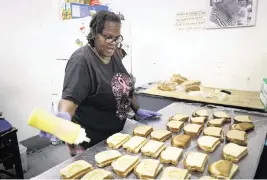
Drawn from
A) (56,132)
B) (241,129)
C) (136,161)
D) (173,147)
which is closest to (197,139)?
(173,147)

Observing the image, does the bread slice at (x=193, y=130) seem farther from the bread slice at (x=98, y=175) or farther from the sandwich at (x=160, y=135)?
the bread slice at (x=98, y=175)

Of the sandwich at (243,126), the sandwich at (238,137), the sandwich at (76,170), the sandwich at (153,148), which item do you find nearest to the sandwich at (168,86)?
the sandwich at (243,126)

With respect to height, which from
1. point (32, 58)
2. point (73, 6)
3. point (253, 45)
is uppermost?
point (73, 6)

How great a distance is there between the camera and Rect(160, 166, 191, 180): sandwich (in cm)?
103

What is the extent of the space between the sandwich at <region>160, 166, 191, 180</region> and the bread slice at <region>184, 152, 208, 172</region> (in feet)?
0.17

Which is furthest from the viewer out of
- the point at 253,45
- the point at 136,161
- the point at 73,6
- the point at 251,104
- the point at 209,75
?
the point at 73,6

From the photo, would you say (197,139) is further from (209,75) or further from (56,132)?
(209,75)

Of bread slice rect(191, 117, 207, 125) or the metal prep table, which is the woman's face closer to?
the metal prep table

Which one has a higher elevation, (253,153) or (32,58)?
(32,58)

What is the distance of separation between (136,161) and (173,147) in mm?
259

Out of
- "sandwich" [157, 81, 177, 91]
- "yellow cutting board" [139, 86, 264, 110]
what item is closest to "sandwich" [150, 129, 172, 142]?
"yellow cutting board" [139, 86, 264, 110]

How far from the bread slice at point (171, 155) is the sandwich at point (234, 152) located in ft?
0.82

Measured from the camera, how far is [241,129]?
1523 mm

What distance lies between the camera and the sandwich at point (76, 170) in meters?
1.06
